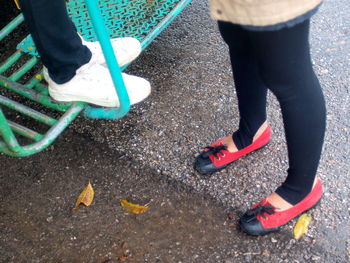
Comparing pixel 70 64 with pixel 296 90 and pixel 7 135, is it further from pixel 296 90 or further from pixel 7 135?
pixel 296 90

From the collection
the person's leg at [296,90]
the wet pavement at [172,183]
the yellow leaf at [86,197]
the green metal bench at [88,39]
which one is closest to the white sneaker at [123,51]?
the green metal bench at [88,39]

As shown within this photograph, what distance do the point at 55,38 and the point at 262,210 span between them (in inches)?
39.1

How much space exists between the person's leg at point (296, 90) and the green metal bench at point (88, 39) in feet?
1.74

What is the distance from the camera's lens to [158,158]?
208cm

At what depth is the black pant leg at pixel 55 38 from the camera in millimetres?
1628

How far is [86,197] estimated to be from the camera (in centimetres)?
195

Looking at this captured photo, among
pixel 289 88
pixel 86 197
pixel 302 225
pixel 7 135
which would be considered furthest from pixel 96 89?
pixel 302 225

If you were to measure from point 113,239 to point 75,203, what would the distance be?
0.26 meters

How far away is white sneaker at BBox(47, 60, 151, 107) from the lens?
5.80 ft

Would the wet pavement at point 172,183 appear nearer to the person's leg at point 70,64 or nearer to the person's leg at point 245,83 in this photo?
the person's leg at point 245,83

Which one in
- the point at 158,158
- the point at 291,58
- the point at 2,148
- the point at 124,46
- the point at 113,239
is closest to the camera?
the point at 291,58

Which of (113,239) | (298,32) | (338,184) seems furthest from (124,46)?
(338,184)

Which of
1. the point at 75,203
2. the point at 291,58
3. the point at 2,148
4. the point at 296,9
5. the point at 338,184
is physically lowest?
the point at 338,184

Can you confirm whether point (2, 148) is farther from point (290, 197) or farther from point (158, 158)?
point (290, 197)
